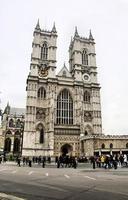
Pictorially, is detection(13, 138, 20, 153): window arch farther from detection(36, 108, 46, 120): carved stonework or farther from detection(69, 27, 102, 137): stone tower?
detection(69, 27, 102, 137): stone tower

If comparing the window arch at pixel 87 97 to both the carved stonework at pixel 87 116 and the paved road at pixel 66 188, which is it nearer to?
the carved stonework at pixel 87 116

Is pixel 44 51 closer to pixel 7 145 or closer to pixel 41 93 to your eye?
pixel 41 93

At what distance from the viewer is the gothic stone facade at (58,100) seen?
51.5m

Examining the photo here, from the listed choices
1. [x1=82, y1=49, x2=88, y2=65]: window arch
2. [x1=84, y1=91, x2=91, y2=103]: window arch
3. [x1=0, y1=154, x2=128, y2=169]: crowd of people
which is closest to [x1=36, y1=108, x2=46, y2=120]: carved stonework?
[x1=84, y1=91, x2=91, y2=103]: window arch

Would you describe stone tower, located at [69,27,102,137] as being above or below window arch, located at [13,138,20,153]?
above

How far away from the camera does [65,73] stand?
5966 centimetres

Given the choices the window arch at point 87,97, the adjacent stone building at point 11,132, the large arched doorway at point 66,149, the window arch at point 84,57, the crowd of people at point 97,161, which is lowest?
the crowd of people at point 97,161

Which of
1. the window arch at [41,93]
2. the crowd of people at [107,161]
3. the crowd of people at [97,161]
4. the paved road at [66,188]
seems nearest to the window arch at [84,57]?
the window arch at [41,93]

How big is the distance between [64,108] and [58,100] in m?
2.45

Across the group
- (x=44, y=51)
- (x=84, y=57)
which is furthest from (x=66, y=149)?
(x=44, y=51)

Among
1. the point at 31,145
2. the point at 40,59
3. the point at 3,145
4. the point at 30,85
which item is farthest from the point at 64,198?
the point at 3,145

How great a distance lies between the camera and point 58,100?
184 feet

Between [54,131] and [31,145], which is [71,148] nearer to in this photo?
[54,131]

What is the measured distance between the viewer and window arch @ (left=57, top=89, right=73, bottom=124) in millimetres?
54769
